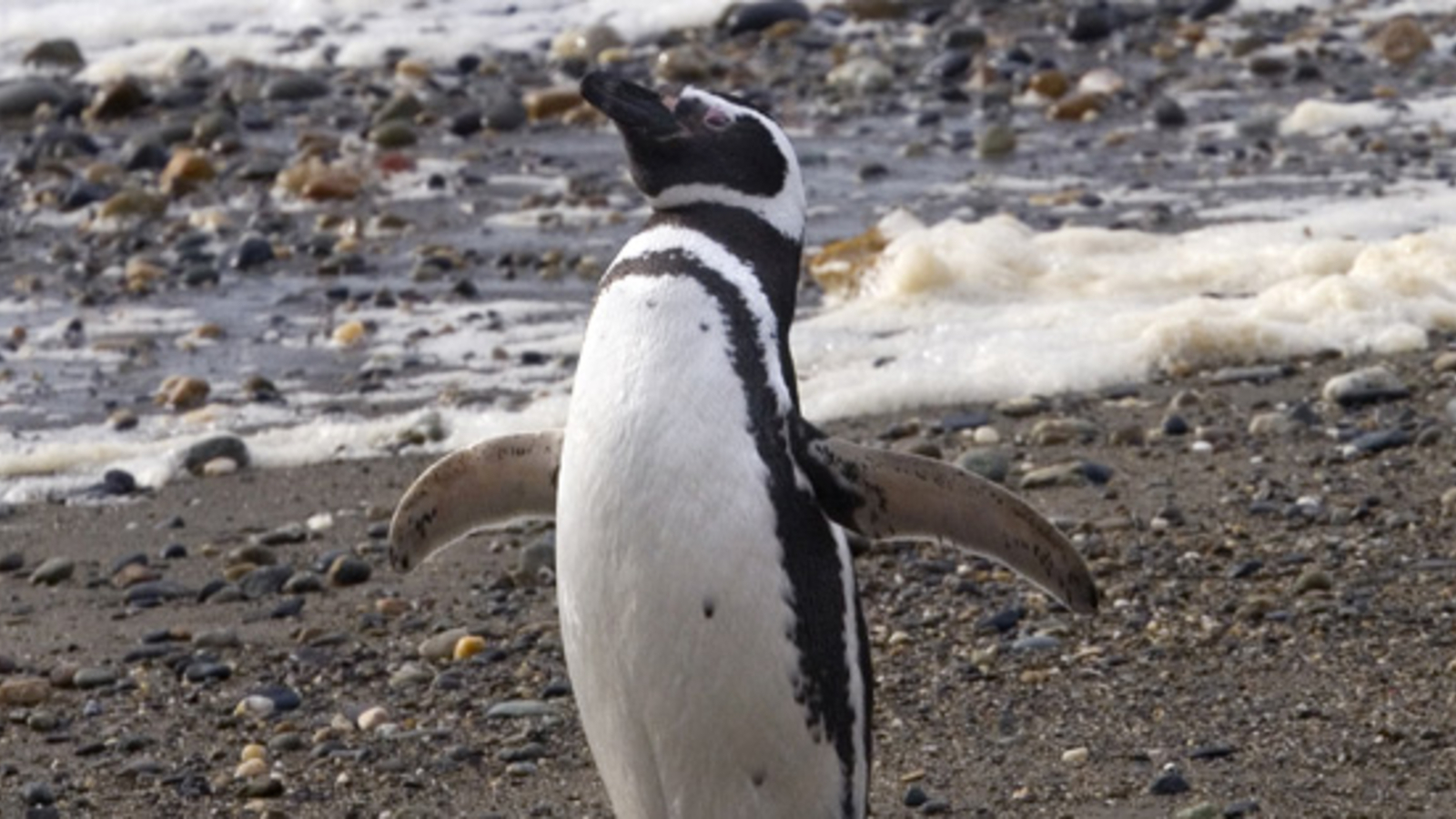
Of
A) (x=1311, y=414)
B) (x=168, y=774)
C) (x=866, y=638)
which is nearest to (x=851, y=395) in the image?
(x=1311, y=414)

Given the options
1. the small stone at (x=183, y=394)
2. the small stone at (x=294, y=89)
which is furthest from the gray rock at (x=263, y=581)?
the small stone at (x=294, y=89)

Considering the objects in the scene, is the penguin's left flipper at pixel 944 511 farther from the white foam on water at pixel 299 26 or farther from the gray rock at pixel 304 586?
the white foam on water at pixel 299 26

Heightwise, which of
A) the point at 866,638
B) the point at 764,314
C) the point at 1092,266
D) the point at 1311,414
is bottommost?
the point at 1092,266

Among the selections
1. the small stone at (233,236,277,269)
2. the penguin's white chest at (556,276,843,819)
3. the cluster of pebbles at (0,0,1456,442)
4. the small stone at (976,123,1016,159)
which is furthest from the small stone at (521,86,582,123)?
the penguin's white chest at (556,276,843,819)

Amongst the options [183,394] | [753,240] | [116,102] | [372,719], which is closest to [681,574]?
[753,240]

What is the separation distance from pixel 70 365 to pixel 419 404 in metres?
1.35

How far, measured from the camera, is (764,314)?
4285mm

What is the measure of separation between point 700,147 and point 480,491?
665 millimetres

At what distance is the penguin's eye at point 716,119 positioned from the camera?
4426 mm

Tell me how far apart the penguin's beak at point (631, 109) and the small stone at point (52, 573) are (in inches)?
106

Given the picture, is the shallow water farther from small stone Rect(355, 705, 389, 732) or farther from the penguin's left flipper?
the penguin's left flipper

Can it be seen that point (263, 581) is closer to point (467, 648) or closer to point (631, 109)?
point (467, 648)

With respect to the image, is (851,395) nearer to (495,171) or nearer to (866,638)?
(866,638)

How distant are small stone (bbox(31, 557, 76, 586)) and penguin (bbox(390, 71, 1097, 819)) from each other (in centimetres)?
261
